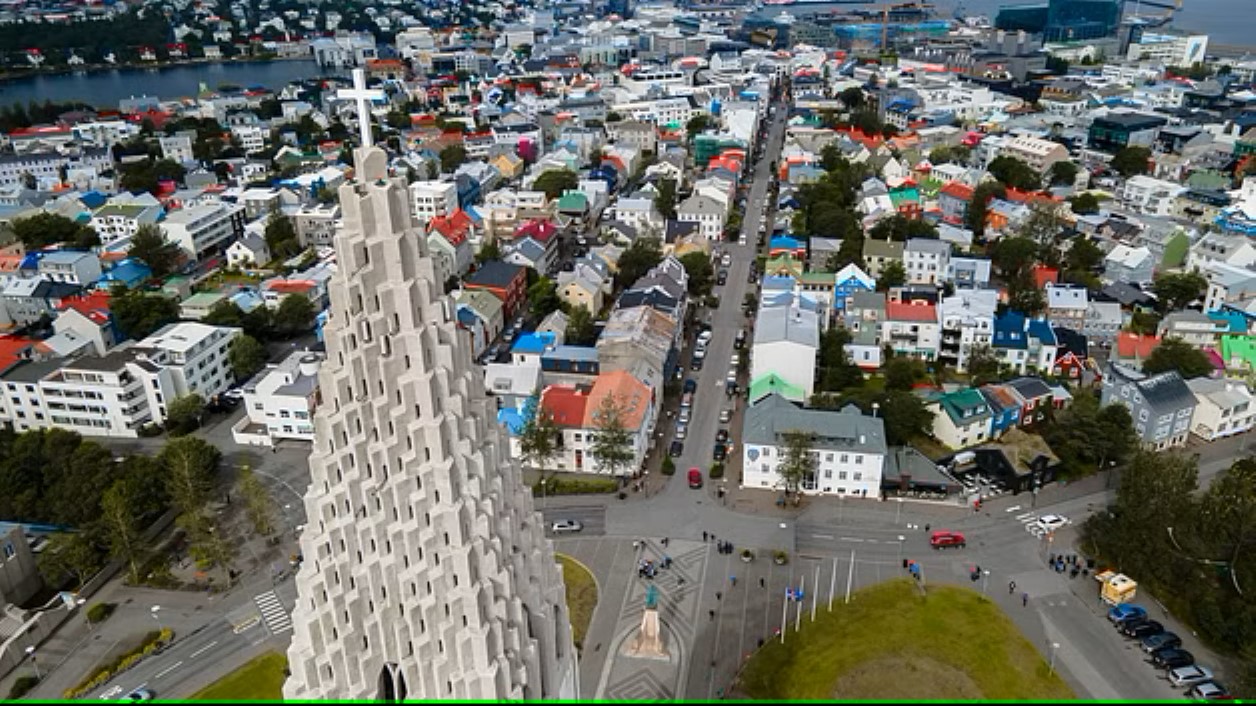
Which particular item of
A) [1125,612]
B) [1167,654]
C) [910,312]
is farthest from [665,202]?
[1167,654]

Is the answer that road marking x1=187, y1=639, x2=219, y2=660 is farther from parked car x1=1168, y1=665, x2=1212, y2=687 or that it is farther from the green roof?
parked car x1=1168, y1=665, x2=1212, y2=687

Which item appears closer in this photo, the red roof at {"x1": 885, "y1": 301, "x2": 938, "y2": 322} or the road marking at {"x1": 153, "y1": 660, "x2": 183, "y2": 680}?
the road marking at {"x1": 153, "y1": 660, "x2": 183, "y2": 680}

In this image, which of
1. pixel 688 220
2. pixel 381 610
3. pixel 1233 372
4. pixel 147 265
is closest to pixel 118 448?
pixel 147 265

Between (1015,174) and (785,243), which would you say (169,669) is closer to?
(785,243)

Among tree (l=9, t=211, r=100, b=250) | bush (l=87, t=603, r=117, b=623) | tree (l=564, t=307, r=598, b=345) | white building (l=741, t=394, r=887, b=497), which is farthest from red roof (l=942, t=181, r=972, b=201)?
tree (l=9, t=211, r=100, b=250)

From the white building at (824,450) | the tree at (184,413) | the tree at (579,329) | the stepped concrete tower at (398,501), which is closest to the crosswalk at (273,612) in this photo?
the tree at (184,413)
